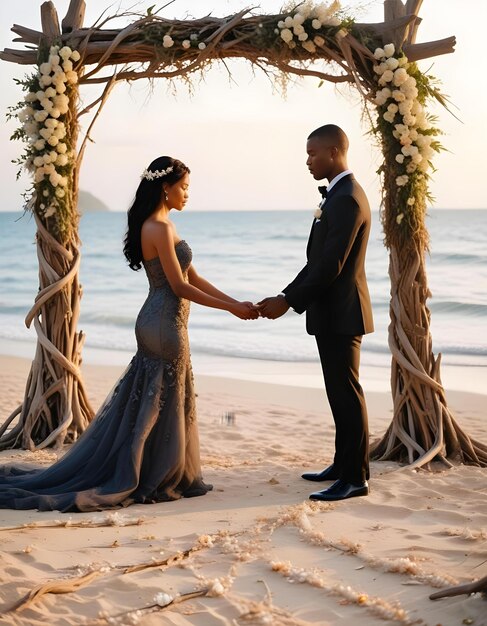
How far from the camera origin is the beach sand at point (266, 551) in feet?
11.0

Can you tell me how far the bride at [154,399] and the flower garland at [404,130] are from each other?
1357 millimetres

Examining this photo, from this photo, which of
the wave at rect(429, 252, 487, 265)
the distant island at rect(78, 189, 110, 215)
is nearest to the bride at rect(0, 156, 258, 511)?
the wave at rect(429, 252, 487, 265)

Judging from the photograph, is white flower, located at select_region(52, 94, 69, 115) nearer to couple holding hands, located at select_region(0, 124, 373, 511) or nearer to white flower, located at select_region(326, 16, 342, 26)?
couple holding hands, located at select_region(0, 124, 373, 511)

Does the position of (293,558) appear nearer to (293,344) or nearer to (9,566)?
(9,566)

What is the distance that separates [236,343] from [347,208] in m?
8.24

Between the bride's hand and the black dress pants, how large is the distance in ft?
1.57

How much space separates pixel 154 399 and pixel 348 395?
3.51ft

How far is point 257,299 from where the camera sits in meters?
21.0

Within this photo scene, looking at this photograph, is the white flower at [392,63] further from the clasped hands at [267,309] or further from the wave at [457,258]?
the wave at [457,258]

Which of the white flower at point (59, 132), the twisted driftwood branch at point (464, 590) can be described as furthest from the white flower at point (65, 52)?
the twisted driftwood branch at point (464, 590)

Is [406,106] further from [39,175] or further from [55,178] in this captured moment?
[39,175]

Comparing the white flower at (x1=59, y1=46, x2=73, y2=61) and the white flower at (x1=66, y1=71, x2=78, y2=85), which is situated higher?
the white flower at (x1=59, y1=46, x2=73, y2=61)

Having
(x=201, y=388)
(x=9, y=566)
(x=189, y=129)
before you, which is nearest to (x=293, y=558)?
(x=9, y=566)

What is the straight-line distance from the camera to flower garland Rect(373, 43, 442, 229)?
5.71 metres
